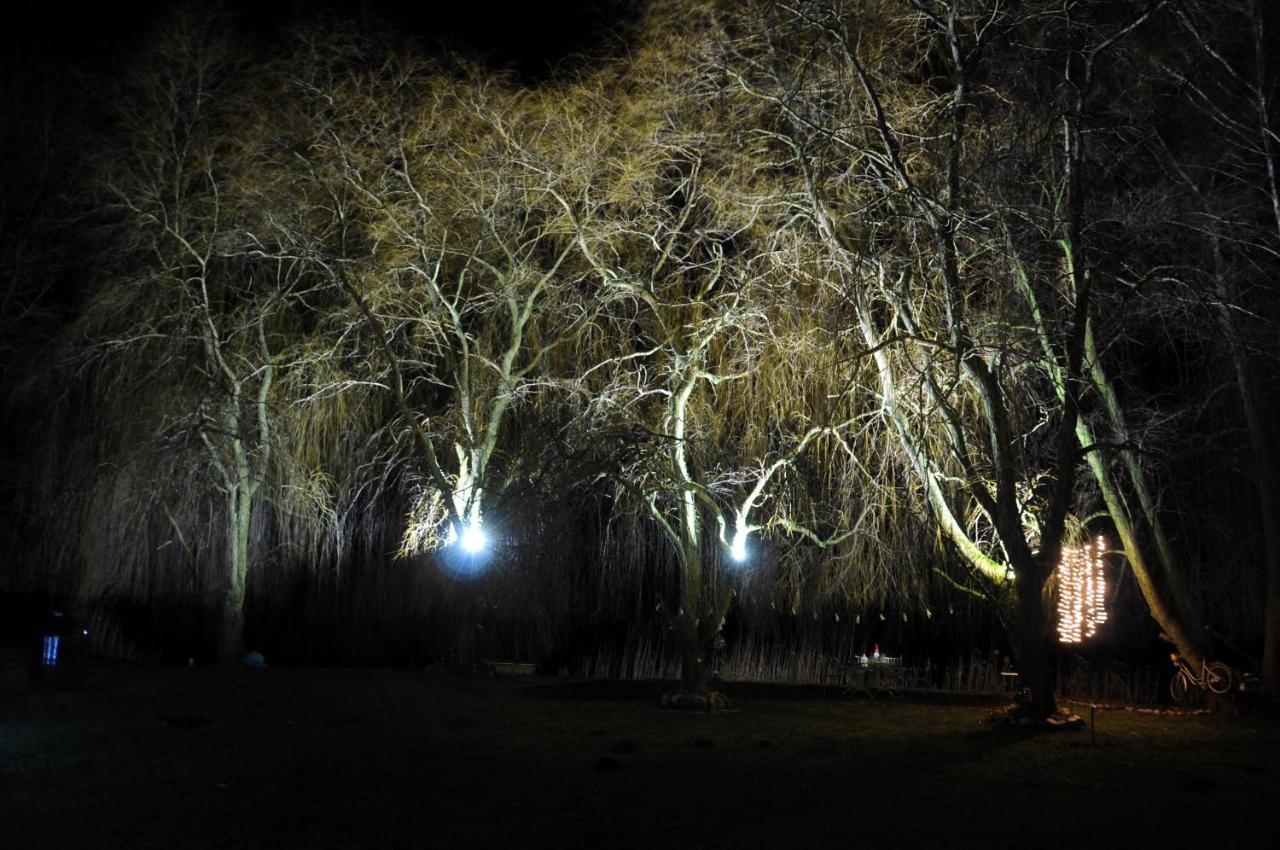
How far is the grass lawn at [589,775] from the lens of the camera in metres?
6.73

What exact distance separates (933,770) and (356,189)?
11002mm

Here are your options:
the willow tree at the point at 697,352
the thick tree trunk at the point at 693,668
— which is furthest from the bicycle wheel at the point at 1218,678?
the thick tree trunk at the point at 693,668

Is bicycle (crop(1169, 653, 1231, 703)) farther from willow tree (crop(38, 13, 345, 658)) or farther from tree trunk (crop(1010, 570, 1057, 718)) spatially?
willow tree (crop(38, 13, 345, 658))

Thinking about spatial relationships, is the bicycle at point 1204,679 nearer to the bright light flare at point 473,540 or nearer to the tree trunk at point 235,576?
the bright light flare at point 473,540

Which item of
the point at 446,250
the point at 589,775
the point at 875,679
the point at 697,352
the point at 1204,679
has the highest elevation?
the point at 446,250

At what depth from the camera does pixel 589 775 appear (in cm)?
859

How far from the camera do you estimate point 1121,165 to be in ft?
43.7

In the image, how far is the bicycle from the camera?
14.0 meters

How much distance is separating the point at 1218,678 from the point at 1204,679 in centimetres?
38

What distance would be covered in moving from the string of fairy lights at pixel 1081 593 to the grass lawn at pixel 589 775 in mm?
1014

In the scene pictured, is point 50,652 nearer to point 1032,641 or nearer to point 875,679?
point 1032,641

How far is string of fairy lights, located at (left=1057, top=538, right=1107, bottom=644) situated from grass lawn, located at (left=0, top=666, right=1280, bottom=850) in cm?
101

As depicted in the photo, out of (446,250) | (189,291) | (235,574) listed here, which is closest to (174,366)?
(189,291)

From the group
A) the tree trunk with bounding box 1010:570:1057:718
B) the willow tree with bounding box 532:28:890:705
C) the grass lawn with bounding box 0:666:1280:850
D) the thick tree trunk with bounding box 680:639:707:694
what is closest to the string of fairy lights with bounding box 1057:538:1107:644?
the tree trunk with bounding box 1010:570:1057:718
